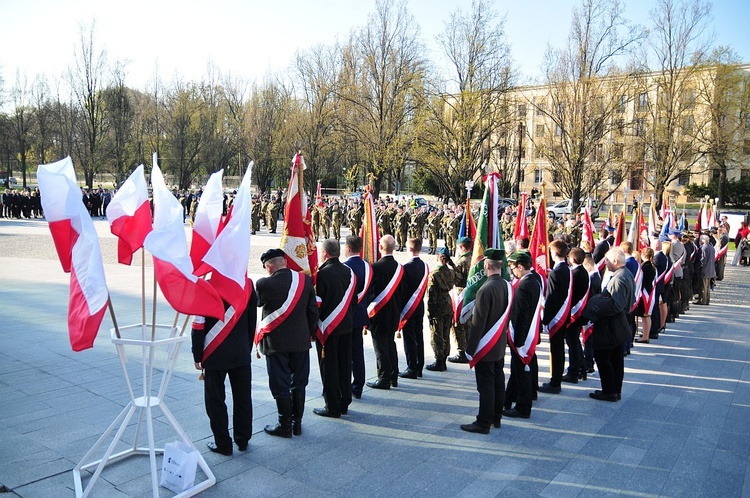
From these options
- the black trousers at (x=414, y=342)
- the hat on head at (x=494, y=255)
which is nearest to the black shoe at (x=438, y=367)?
the black trousers at (x=414, y=342)

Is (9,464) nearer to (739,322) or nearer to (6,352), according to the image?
(6,352)

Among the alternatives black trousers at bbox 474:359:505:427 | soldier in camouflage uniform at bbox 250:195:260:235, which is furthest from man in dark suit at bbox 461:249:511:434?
soldier in camouflage uniform at bbox 250:195:260:235

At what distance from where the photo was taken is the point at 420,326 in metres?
7.99

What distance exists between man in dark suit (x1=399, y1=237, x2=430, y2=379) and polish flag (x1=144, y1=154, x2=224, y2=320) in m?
3.65

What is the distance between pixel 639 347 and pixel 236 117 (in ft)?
177

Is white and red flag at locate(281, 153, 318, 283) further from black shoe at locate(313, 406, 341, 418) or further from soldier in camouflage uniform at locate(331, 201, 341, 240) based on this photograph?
soldier in camouflage uniform at locate(331, 201, 341, 240)

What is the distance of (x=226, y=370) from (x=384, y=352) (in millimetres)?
2649

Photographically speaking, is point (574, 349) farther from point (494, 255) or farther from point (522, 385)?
point (494, 255)

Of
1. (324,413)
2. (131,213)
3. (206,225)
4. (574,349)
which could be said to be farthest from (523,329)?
(131,213)

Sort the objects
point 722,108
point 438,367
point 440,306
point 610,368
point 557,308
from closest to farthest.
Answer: point 610,368 → point 557,308 → point 440,306 → point 438,367 → point 722,108

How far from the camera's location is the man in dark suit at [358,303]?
6.92 meters

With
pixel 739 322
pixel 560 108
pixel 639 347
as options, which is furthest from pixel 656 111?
pixel 639 347

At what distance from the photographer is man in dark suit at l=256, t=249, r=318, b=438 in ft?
18.5

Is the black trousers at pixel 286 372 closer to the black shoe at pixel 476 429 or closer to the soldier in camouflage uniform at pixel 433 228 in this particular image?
the black shoe at pixel 476 429
